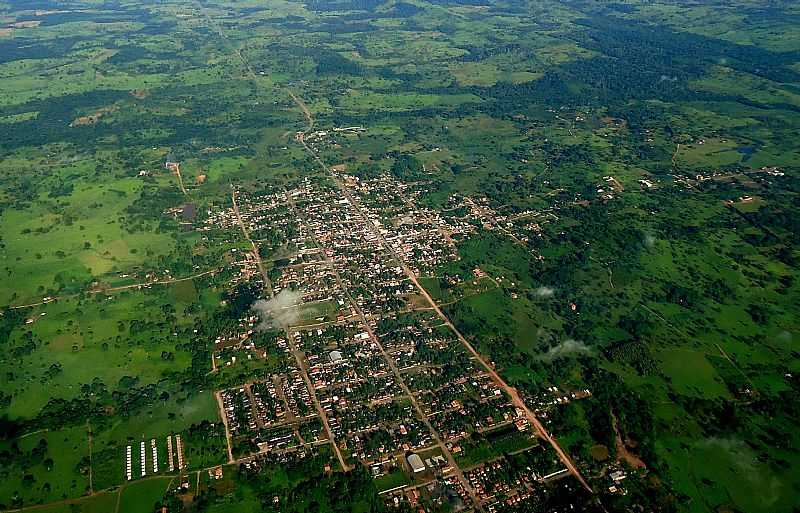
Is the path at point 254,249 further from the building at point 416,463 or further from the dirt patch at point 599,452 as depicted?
the dirt patch at point 599,452

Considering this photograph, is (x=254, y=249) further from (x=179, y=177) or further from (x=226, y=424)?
(x=226, y=424)

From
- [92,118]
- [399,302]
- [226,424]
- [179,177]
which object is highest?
[226,424]

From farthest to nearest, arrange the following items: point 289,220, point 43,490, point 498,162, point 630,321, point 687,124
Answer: point 687,124 < point 498,162 < point 289,220 < point 630,321 < point 43,490

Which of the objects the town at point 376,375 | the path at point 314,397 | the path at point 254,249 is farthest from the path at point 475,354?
the path at point 314,397

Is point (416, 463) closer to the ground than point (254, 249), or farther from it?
farther from it

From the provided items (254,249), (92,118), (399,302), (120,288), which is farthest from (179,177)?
(399,302)

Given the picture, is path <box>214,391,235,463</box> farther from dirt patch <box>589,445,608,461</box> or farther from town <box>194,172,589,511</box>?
dirt patch <box>589,445,608,461</box>

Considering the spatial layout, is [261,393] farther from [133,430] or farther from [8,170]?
[8,170]

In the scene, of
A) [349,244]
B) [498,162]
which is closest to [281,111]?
[498,162]
